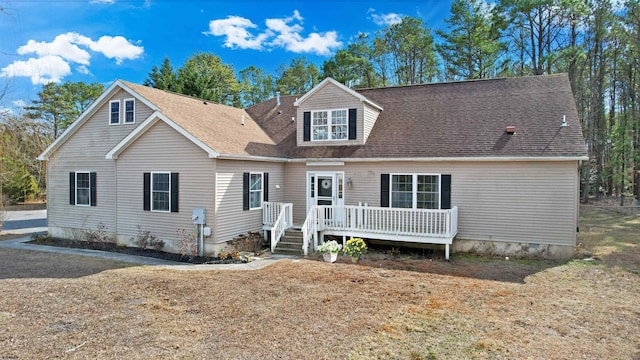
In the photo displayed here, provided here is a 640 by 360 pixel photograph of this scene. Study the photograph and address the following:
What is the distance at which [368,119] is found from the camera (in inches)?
589

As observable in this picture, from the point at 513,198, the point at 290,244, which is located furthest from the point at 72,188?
the point at 513,198

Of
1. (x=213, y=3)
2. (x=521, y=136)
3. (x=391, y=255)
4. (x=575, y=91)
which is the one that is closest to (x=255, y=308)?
(x=391, y=255)

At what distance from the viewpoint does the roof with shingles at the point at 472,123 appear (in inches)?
476

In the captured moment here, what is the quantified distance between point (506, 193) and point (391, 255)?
4.30 m

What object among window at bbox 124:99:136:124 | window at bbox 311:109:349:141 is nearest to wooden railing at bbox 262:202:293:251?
window at bbox 311:109:349:141

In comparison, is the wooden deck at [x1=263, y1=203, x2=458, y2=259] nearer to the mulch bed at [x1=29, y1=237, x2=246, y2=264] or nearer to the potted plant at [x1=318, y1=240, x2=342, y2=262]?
the potted plant at [x1=318, y1=240, x2=342, y2=262]

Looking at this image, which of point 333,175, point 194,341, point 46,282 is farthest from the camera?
point 333,175

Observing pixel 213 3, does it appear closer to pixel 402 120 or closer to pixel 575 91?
pixel 402 120

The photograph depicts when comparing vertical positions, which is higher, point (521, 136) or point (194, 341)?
point (521, 136)

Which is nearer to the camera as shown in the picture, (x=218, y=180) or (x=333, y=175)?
(x=218, y=180)

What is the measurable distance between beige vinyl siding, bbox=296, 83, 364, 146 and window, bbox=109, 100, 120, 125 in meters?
7.13

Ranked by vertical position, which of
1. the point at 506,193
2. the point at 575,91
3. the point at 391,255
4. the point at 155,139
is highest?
the point at 575,91

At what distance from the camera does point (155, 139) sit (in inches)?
497

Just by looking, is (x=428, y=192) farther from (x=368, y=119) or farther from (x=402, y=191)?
(x=368, y=119)
